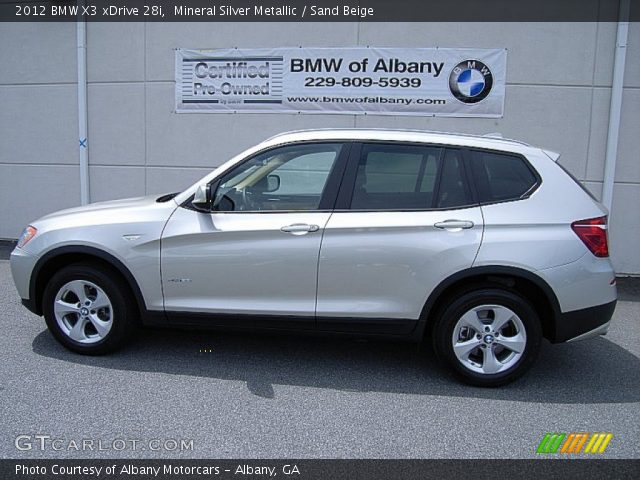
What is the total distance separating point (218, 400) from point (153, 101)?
229 inches

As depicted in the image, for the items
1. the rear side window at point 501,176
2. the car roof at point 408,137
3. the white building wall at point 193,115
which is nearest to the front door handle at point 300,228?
the car roof at point 408,137

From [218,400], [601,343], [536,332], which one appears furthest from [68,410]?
[601,343]

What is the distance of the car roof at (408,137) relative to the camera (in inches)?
164

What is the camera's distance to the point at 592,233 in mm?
3902

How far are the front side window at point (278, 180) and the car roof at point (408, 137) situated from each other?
75 mm

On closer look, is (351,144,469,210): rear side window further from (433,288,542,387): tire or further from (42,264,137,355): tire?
(42,264,137,355): tire

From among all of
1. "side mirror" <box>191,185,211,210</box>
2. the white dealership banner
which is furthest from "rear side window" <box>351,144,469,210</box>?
the white dealership banner

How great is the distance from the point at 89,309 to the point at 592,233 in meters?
3.75

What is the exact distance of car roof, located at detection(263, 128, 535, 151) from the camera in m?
4.17

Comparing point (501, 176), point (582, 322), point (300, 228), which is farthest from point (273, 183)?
point (582, 322)

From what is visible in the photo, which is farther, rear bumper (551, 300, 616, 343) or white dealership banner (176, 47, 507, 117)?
white dealership banner (176, 47, 507, 117)

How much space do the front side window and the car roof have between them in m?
0.07
